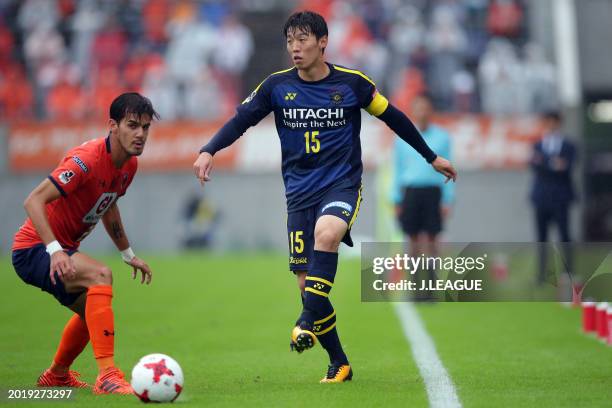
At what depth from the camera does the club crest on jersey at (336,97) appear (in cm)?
706

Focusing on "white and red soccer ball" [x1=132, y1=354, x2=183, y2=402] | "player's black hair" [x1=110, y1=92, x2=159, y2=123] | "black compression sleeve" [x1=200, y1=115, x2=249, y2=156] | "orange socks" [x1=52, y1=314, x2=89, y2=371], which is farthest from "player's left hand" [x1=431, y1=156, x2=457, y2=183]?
"orange socks" [x1=52, y1=314, x2=89, y2=371]

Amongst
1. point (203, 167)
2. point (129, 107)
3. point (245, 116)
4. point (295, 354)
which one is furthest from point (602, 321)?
point (129, 107)

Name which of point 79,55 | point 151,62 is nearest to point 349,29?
point 151,62

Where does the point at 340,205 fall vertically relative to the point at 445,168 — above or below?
below

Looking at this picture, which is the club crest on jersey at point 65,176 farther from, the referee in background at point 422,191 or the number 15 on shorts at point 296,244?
the referee in background at point 422,191

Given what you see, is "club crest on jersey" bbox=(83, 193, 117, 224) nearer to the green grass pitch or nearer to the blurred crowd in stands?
the green grass pitch

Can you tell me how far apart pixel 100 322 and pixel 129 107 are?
4.22ft

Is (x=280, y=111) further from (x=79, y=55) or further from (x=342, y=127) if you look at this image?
(x=79, y=55)

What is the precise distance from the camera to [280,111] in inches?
280

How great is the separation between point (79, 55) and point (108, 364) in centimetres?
1990

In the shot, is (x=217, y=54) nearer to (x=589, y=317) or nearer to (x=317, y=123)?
(x=589, y=317)

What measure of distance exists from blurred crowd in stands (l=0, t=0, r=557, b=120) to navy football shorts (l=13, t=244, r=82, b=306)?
17.0 m

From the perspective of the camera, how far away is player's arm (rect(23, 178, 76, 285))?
248 inches

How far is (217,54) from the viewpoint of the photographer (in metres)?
25.4
